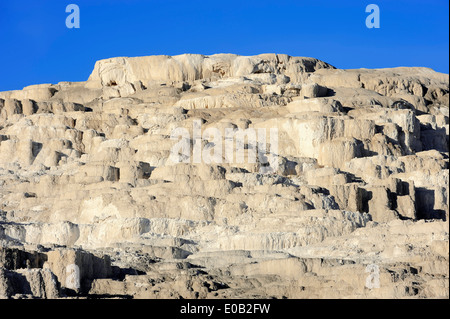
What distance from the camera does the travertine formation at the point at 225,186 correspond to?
2834 centimetres

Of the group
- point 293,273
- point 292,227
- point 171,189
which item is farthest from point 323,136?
point 293,273

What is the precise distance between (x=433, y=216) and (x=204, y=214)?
31.8 feet

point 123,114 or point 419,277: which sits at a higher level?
point 123,114

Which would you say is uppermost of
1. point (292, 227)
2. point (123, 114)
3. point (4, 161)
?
point (123, 114)

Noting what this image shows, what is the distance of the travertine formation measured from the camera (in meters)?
28.3

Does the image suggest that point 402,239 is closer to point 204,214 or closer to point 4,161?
point 204,214

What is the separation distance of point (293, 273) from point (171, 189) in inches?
421

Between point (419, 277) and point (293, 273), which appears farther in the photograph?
point (293, 273)

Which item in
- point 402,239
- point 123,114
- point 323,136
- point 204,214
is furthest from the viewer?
point 123,114

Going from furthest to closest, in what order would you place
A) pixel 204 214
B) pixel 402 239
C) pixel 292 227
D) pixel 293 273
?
1. pixel 204 214
2. pixel 292 227
3. pixel 402 239
4. pixel 293 273

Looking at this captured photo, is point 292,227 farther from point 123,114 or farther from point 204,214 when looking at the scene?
point 123,114

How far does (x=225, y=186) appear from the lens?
1548 inches

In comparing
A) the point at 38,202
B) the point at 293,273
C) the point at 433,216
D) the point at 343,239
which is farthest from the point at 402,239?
the point at 38,202

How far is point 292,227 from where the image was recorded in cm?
3484
